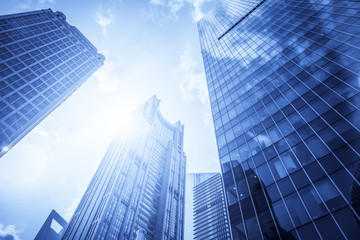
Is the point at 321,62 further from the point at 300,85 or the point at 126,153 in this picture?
the point at 126,153

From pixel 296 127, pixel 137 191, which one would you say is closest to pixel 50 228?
pixel 137 191

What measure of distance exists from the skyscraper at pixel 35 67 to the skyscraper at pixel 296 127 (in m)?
68.3

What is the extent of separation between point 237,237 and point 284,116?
14.8 m

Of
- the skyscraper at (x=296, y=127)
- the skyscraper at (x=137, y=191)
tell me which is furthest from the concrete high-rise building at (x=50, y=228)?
the skyscraper at (x=296, y=127)

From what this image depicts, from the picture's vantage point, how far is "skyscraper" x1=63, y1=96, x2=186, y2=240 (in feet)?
286

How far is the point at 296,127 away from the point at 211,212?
330 ft

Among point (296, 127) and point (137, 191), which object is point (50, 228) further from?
point (296, 127)

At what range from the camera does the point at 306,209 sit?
645 inches

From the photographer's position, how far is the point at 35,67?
270ft

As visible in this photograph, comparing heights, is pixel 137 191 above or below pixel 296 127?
above

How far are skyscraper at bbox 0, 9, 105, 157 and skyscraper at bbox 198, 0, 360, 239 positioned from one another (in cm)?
6826

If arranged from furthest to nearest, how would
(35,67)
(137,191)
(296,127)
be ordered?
(137,191) < (35,67) < (296,127)

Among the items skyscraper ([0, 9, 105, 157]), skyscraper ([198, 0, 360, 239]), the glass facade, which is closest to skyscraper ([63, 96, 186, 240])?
the glass facade

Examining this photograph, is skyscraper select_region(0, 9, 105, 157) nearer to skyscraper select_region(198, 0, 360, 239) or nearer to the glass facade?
skyscraper select_region(198, 0, 360, 239)
